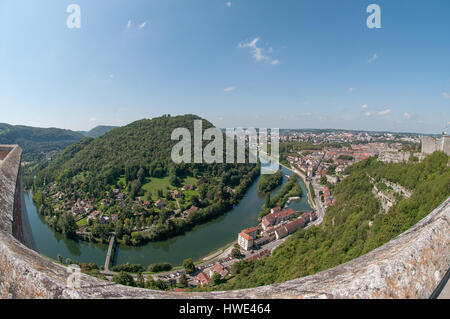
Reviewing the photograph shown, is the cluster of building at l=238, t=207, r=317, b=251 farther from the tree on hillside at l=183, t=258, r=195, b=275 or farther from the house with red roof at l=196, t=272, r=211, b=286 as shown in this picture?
the tree on hillside at l=183, t=258, r=195, b=275

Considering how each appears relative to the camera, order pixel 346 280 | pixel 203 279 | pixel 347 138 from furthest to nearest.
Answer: pixel 347 138 < pixel 203 279 < pixel 346 280

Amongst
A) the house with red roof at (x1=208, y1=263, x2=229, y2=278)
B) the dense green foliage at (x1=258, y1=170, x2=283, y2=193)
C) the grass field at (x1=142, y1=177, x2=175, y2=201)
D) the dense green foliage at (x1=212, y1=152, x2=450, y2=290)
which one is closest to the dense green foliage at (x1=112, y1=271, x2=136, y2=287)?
the house with red roof at (x1=208, y1=263, x2=229, y2=278)

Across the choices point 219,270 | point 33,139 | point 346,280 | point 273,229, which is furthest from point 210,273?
point 33,139

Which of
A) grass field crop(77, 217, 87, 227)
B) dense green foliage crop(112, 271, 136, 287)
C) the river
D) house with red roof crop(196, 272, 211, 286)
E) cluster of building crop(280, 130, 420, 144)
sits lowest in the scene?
the river

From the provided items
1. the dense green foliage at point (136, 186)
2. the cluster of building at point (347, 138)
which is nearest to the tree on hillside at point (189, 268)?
the dense green foliage at point (136, 186)

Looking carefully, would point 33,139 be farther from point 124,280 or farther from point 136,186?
point 124,280

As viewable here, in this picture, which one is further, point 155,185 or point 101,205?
point 155,185

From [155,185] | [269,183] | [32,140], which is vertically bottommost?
[155,185]

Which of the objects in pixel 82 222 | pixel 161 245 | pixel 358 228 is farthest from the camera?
pixel 82 222
